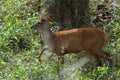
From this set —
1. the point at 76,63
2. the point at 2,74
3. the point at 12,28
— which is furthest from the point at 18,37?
the point at 2,74

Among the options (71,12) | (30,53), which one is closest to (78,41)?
(30,53)

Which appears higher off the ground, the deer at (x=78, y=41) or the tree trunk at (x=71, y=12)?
the tree trunk at (x=71, y=12)

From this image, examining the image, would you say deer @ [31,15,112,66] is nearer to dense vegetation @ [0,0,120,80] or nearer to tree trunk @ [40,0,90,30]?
dense vegetation @ [0,0,120,80]

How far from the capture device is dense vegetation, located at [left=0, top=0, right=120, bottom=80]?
7.68 metres

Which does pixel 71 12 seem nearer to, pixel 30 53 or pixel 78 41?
pixel 78 41

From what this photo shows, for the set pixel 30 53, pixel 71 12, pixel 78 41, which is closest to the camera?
pixel 30 53

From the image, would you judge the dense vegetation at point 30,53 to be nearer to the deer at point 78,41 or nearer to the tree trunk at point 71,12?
the deer at point 78,41

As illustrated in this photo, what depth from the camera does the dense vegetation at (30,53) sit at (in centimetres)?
768

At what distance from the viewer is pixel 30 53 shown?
368 inches

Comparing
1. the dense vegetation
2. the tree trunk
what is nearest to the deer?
the dense vegetation

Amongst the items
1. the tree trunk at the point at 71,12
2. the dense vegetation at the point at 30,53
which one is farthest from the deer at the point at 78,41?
the tree trunk at the point at 71,12

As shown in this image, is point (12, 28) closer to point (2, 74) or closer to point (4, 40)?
point (4, 40)

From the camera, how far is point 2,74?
25.3ft

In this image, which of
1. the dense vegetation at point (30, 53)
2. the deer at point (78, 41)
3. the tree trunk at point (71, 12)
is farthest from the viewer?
the tree trunk at point (71, 12)
